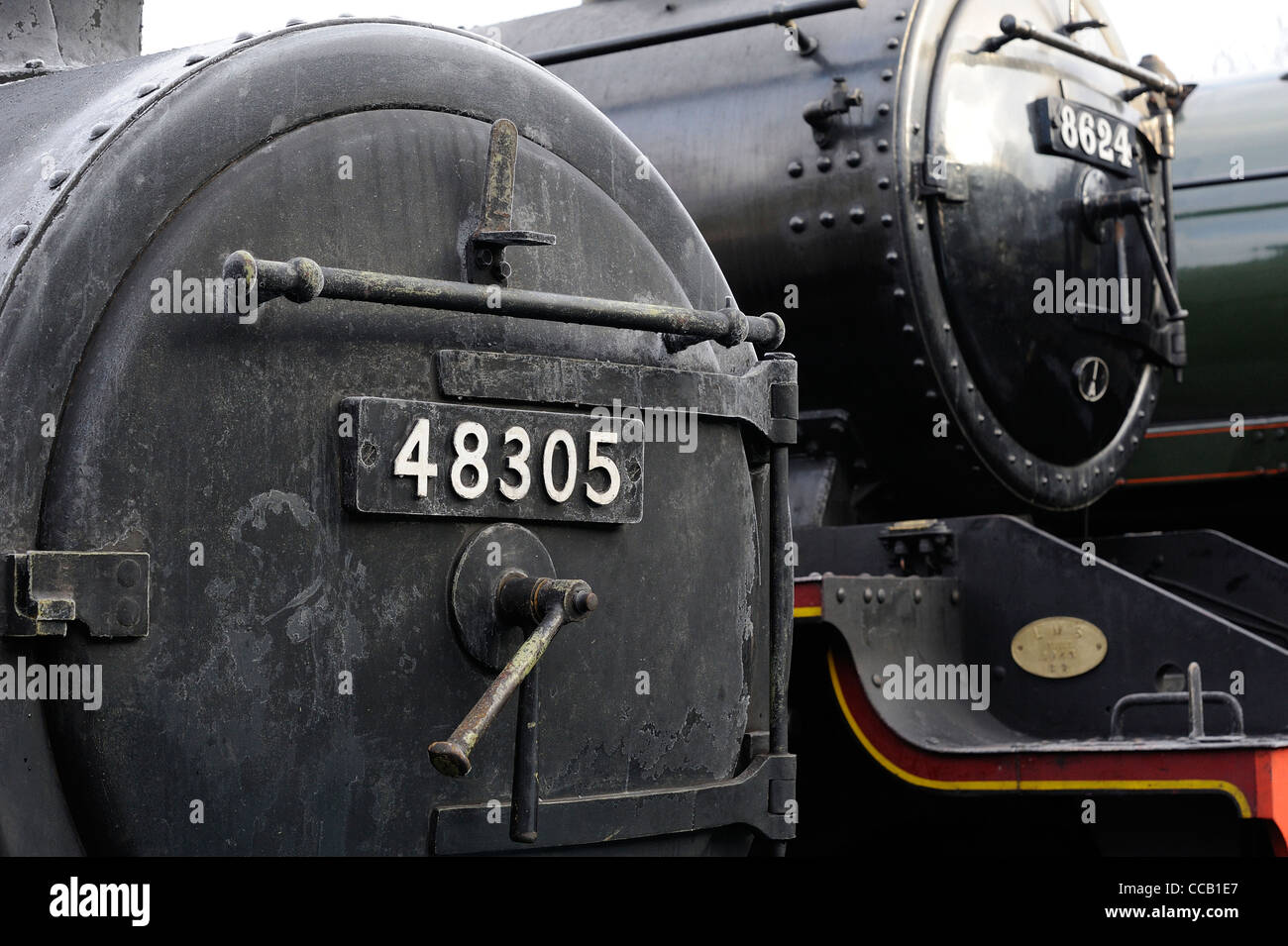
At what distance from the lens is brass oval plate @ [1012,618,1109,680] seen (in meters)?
3.24

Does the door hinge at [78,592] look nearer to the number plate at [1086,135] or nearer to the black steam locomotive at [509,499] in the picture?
the black steam locomotive at [509,499]

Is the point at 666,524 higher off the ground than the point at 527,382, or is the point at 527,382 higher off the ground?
the point at 527,382

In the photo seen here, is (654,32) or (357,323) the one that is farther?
(654,32)

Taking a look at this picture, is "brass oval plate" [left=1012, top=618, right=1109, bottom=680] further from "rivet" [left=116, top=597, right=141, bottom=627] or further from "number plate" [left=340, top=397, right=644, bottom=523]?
"rivet" [left=116, top=597, right=141, bottom=627]

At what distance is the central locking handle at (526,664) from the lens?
5.46ft

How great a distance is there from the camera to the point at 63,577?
1430 millimetres

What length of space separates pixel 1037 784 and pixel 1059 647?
48 cm

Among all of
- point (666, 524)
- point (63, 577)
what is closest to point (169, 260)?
point (63, 577)

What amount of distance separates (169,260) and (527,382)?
1.52 ft

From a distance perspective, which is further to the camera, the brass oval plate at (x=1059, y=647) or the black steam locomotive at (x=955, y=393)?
the brass oval plate at (x=1059, y=647)

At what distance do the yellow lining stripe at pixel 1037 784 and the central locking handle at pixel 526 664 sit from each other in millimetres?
1337

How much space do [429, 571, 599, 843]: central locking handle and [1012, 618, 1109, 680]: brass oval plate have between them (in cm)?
171

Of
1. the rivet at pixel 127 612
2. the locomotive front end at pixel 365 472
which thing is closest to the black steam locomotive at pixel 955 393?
the locomotive front end at pixel 365 472
